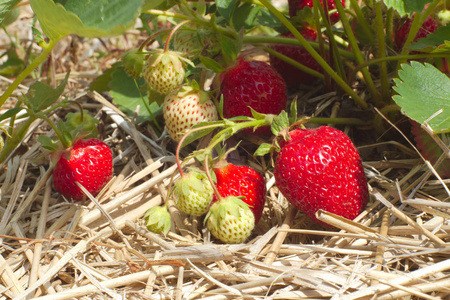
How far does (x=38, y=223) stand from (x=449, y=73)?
1.11m

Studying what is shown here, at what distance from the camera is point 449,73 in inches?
48.7

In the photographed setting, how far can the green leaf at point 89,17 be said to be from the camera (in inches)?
29.3

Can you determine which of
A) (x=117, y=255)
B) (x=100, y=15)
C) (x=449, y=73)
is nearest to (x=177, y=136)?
(x=117, y=255)

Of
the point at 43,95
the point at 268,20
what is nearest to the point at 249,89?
the point at 268,20

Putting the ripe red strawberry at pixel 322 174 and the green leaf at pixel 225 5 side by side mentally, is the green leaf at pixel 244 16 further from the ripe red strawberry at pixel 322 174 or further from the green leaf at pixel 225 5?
the ripe red strawberry at pixel 322 174

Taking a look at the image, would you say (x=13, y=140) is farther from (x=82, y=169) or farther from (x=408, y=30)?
(x=408, y=30)

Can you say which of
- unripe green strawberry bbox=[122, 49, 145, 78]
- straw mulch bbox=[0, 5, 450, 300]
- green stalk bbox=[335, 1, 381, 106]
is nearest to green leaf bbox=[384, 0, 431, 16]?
green stalk bbox=[335, 1, 381, 106]

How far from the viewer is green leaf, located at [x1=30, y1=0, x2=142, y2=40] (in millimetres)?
745

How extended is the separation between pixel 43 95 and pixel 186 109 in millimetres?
402

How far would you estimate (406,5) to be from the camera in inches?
38.7

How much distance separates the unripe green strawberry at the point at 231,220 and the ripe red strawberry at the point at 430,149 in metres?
0.47

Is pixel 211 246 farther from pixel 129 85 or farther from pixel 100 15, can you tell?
pixel 129 85

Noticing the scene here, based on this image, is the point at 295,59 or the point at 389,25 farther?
the point at 295,59

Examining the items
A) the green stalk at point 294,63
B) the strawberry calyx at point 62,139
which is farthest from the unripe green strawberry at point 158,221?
the green stalk at point 294,63
